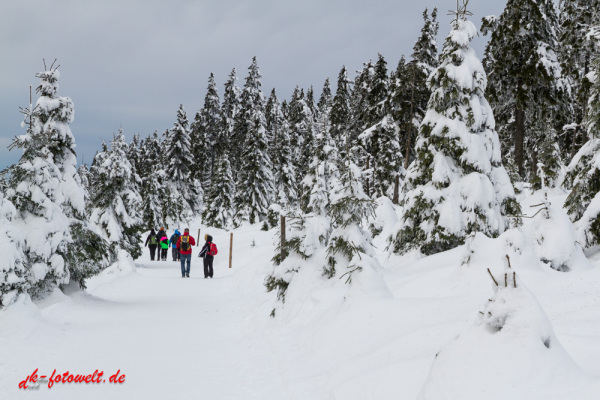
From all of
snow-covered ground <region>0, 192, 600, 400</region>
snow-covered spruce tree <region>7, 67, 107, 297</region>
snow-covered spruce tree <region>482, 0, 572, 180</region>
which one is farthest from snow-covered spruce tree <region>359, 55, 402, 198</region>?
snow-covered ground <region>0, 192, 600, 400</region>

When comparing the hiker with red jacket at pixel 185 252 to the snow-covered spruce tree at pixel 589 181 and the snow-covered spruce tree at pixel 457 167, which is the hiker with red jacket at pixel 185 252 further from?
the snow-covered spruce tree at pixel 589 181

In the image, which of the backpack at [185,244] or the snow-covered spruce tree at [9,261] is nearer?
the snow-covered spruce tree at [9,261]

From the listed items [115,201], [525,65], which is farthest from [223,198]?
[525,65]

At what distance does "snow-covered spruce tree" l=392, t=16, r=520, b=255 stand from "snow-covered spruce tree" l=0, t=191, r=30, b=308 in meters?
9.31

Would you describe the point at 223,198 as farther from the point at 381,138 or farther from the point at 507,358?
the point at 507,358

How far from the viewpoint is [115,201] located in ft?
72.0

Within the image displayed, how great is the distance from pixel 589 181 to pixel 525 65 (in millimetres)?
14709

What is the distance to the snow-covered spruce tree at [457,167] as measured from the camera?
36.8 feet

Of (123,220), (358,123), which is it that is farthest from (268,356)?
(358,123)

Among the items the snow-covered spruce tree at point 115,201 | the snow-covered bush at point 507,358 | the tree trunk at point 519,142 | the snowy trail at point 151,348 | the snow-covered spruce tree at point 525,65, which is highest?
the snow-covered spruce tree at point 525,65

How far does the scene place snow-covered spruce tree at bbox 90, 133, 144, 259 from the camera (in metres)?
21.5

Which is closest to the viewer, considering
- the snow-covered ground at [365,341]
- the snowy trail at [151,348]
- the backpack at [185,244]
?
the snow-covered ground at [365,341]

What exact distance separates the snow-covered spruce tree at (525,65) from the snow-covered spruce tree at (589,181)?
38.7 feet

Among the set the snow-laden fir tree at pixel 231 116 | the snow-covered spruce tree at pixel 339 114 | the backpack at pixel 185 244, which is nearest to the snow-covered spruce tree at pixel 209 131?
the snow-laden fir tree at pixel 231 116
